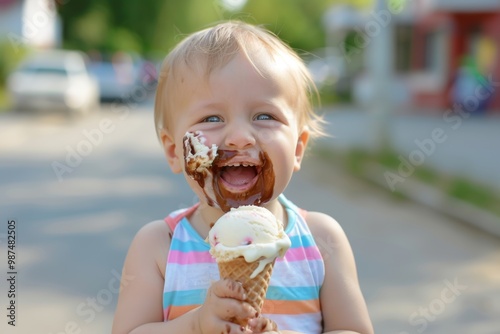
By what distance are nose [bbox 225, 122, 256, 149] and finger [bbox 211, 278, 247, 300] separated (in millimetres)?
387

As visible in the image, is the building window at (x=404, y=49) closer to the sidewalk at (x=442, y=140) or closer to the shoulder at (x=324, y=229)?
the sidewalk at (x=442, y=140)

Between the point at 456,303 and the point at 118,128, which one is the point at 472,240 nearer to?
the point at 456,303

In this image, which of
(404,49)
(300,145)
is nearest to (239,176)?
(300,145)

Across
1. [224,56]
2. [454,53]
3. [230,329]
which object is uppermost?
[454,53]

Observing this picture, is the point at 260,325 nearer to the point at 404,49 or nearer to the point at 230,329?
the point at 230,329

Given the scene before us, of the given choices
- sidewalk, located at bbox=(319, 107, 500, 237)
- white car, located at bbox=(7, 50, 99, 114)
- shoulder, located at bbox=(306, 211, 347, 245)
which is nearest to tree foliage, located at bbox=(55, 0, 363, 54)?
white car, located at bbox=(7, 50, 99, 114)

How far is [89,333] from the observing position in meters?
4.79

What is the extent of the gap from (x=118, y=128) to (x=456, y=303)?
1606cm

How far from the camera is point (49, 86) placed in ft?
77.2

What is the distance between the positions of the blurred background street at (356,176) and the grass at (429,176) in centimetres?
4

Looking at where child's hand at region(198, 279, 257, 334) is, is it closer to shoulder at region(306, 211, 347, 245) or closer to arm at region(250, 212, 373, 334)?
arm at region(250, 212, 373, 334)

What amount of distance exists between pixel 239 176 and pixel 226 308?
43 cm

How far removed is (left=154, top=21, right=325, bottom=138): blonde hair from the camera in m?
2.19

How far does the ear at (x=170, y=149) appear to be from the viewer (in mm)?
2344
